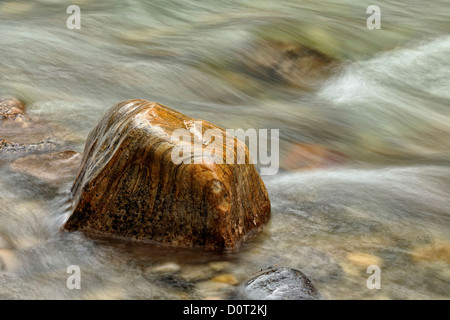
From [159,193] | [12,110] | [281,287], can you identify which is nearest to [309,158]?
[159,193]

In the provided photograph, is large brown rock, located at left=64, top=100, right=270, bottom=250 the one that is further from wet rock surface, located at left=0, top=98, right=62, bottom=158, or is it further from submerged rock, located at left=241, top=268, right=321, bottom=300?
wet rock surface, located at left=0, top=98, right=62, bottom=158

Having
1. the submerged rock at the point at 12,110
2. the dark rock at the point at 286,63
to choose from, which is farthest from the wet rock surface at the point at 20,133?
the dark rock at the point at 286,63

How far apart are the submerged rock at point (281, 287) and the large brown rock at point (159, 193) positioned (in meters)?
0.39

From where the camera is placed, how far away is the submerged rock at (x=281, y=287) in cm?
315

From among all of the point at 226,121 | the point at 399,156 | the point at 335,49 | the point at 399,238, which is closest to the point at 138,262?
the point at 399,238

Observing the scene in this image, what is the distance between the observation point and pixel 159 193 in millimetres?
3611

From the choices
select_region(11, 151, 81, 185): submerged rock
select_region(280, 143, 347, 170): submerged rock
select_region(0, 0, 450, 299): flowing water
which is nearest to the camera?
select_region(0, 0, 450, 299): flowing water

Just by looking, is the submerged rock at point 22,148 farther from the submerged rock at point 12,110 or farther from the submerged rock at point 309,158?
the submerged rock at point 309,158

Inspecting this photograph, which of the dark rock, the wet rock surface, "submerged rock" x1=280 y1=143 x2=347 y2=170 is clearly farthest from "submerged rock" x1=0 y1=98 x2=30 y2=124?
the dark rock

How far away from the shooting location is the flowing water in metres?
3.49

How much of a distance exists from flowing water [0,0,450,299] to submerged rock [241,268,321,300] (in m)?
0.12

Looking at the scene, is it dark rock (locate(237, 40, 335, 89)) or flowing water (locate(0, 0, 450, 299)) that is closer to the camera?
flowing water (locate(0, 0, 450, 299))

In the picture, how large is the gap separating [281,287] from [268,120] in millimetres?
3255

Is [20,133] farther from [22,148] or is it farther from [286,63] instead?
[286,63]
